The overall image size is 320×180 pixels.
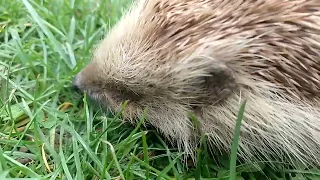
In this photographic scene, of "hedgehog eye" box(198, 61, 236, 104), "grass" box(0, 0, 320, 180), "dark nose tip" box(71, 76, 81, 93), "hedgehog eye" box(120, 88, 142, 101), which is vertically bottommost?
"grass" box(0, 0, 320, 180)

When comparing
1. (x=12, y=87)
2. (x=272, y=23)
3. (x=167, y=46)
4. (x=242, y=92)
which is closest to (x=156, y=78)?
(x=167, y=46)

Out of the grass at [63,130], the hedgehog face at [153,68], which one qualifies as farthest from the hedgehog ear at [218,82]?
the grass at [63,130]

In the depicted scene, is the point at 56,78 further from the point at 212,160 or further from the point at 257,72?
the point at 257,72

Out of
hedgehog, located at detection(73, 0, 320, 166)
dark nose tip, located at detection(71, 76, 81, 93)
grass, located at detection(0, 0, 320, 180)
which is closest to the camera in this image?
hedgehog, located at detection(73, 0, 320, 166)

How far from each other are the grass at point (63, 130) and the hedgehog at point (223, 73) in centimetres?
9

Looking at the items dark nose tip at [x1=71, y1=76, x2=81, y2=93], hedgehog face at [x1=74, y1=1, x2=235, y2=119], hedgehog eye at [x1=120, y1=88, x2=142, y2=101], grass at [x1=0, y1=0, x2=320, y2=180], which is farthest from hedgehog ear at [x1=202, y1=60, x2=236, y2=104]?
dark nose tip at [x1=71, y1=76, x2=81, y2=93]

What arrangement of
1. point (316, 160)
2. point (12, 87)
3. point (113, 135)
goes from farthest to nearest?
point (12, 87), point (113, 135), point (316, 160)

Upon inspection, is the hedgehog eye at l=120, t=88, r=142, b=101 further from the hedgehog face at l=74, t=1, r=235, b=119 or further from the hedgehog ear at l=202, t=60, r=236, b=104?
the hedgehog ear at l=202, t=60, r=236, b=104

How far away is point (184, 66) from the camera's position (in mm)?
1994

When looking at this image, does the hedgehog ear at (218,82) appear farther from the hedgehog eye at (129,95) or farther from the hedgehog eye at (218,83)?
the hedgehog eye at (129,95)

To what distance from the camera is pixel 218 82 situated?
2.04 m

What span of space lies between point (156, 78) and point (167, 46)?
14 centimetres

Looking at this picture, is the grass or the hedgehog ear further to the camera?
the grass

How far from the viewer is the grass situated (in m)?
2.13
